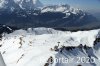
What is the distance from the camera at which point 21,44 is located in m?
164

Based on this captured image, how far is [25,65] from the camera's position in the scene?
130 meters

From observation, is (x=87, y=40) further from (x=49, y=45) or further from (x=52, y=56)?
(x=52, y=56)

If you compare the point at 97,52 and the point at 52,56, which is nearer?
the point at 52,56

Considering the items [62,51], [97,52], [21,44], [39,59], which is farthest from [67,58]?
[21,44]

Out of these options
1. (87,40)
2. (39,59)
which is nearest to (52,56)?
(39,59)

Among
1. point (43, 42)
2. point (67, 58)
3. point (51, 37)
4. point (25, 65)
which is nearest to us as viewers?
point (25, 65)

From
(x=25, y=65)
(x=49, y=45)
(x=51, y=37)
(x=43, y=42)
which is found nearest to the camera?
(x=25, y=65)

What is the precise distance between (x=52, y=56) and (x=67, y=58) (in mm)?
11450

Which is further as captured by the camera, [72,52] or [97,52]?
[97,52]

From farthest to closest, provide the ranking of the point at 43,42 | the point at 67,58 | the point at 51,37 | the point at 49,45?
the point at 51,37 < the point at 43,42 < the point at 49,45 < the point at 67,58

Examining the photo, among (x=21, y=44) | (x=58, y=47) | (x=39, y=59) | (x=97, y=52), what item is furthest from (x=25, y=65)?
(x=97, y=52)

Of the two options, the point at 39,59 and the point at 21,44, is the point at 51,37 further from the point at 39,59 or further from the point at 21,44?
the point at 39,59

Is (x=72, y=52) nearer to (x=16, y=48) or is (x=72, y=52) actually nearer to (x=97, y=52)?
(x=97, y=52)

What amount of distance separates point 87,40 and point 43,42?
29479 millimetres
